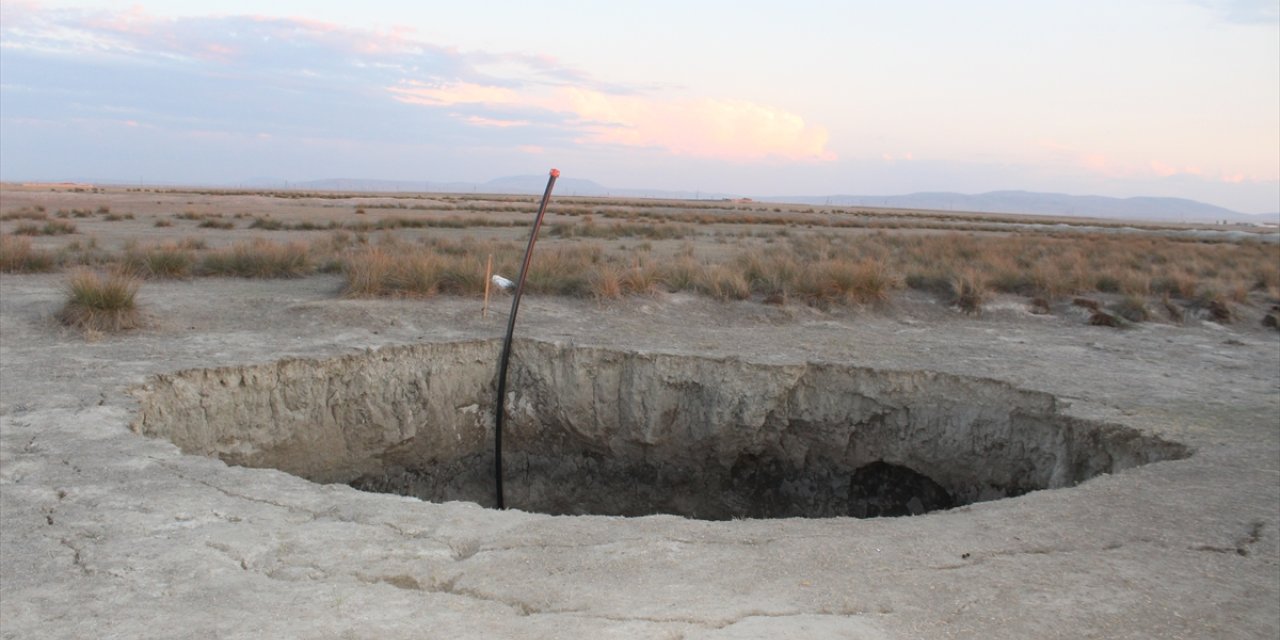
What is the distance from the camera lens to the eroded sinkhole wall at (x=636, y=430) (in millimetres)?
7844

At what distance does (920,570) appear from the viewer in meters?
4.14

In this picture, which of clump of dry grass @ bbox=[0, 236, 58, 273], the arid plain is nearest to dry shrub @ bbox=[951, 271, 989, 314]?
the arid plain

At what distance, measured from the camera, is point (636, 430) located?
29.7 ft

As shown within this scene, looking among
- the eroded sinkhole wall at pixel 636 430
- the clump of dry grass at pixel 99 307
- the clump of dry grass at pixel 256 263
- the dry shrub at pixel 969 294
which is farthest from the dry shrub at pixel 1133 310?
the clump of dry grass at pixel 99 307

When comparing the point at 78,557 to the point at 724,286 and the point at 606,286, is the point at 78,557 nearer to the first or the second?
the point at 606,286

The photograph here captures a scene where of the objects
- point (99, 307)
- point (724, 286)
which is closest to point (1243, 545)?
point (724, 286)

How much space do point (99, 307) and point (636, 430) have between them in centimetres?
546

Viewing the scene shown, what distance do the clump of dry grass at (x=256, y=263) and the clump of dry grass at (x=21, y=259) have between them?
80.0 inches

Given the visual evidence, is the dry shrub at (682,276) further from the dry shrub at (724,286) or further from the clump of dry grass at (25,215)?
the clump of dry grass at (25,215)

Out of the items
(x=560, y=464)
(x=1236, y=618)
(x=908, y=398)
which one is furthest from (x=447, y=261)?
(x=1236, y=618)

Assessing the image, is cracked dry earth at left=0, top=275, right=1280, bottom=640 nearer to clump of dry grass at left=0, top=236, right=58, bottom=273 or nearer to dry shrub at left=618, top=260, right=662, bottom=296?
dry shrub at left=618, top=260, right=662, bottom=296

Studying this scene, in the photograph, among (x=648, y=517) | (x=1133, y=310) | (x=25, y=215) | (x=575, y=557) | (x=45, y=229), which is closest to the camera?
(x=575, y=557)

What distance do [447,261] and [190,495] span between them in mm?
8680

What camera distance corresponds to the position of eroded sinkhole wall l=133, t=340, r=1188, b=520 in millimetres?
7844
